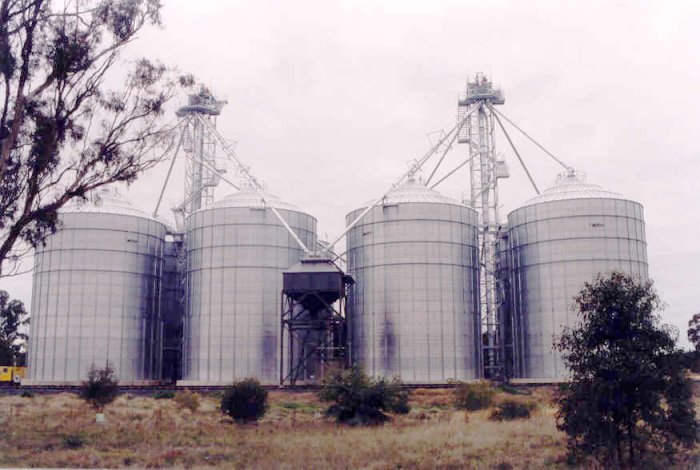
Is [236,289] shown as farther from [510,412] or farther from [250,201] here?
[510,412]

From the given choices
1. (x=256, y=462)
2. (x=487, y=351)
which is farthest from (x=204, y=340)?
(x=256, y=462)

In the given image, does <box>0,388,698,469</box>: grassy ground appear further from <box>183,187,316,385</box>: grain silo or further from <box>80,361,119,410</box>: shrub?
<box>183,187,316,385</box>: grain silo

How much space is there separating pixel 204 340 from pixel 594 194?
4118 cm

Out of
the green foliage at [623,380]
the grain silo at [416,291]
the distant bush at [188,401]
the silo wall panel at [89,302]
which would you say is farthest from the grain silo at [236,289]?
the green foliage at [623,380]

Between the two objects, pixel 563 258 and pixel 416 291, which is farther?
Result: pixel 563 258

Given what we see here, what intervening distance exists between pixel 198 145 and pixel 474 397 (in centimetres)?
5845

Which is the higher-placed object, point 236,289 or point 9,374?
point 236,289

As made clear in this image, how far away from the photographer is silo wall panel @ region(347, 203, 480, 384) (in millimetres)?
72062

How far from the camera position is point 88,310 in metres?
78.6

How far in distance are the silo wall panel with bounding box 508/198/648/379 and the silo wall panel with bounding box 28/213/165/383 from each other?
4011cm

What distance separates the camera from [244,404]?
44.8 metres

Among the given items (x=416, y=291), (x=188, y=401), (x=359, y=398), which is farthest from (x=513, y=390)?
(x=188, y=401)

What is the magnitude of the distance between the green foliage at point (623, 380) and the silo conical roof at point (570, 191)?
5034 centimetres

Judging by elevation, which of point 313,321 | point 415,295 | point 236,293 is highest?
point 236,293
